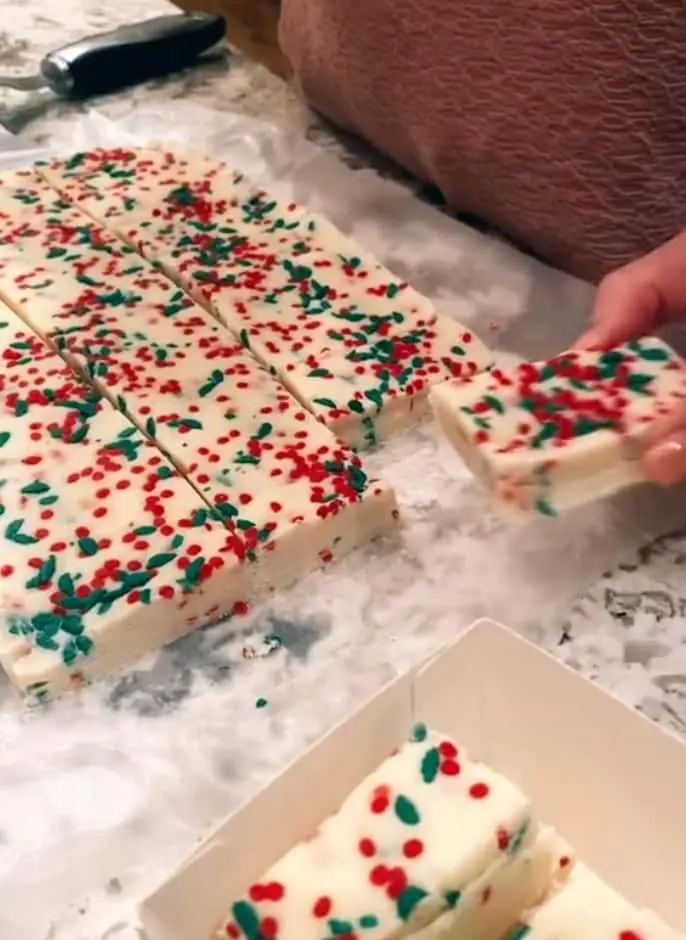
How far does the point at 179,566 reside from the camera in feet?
3.12

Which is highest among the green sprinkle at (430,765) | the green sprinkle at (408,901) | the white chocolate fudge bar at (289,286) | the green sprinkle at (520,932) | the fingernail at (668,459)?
the fingernail at (668,459)

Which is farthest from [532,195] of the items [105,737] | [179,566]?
[105,737]

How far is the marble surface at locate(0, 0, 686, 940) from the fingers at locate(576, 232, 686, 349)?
146 mm

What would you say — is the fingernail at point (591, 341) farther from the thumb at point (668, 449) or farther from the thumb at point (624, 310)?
the thumb at point (668, 449)

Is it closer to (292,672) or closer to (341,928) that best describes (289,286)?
(292,672)

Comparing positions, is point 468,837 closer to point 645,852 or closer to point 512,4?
point 645,852

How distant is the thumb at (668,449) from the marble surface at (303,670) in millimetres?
154

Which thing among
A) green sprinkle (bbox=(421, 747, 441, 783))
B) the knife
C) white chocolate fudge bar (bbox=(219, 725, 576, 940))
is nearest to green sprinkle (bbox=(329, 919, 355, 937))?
white chocolate fudge bar (bbox=(219, 725, 576, 940))

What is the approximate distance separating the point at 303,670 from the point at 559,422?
28 centimetres

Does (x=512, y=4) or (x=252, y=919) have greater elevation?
(x=512, y=4)

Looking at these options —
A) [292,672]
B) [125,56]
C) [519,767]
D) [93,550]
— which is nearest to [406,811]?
[519,767]

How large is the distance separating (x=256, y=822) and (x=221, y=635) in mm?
265

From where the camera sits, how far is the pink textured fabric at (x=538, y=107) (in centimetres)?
117

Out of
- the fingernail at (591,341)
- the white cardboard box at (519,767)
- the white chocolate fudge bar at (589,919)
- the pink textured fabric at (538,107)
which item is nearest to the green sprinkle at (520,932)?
the white chocolate fudge bar at (589,919)
